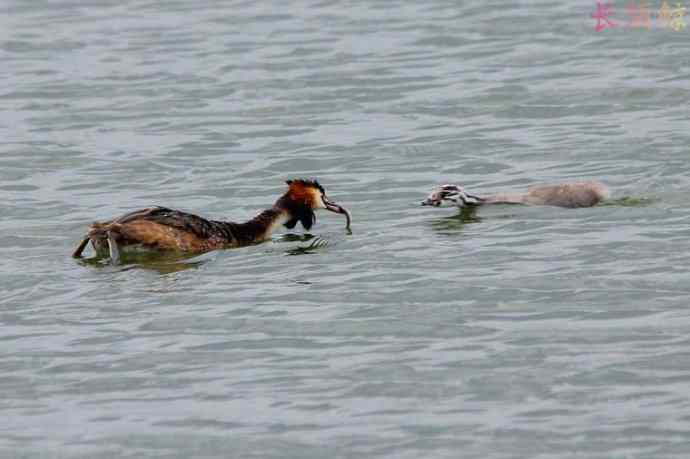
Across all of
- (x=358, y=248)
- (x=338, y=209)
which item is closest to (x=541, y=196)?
(x=338, y=209)

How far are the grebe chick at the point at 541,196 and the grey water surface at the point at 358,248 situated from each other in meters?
0.15

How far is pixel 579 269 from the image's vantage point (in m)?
11.9

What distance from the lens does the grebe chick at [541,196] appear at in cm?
1425

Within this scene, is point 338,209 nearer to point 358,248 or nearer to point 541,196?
point 358,248

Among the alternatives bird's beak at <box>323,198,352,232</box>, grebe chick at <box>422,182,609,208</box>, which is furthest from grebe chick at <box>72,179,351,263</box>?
grebe chick at <box>422,182,609,208</box>

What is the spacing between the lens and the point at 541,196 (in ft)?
47.4

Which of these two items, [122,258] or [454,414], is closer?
[454,414]

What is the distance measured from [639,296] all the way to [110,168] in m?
7.43

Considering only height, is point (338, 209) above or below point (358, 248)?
above

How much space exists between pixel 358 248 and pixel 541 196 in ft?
6.73

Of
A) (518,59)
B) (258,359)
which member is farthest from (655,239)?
(518,59)

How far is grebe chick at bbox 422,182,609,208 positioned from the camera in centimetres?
1425

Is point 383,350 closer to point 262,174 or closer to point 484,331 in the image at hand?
point 484,331

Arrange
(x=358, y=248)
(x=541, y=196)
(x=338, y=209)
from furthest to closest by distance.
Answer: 1. (x=541, y=196)
2. (x=338, y=209)
3. (x=358, y=248)
